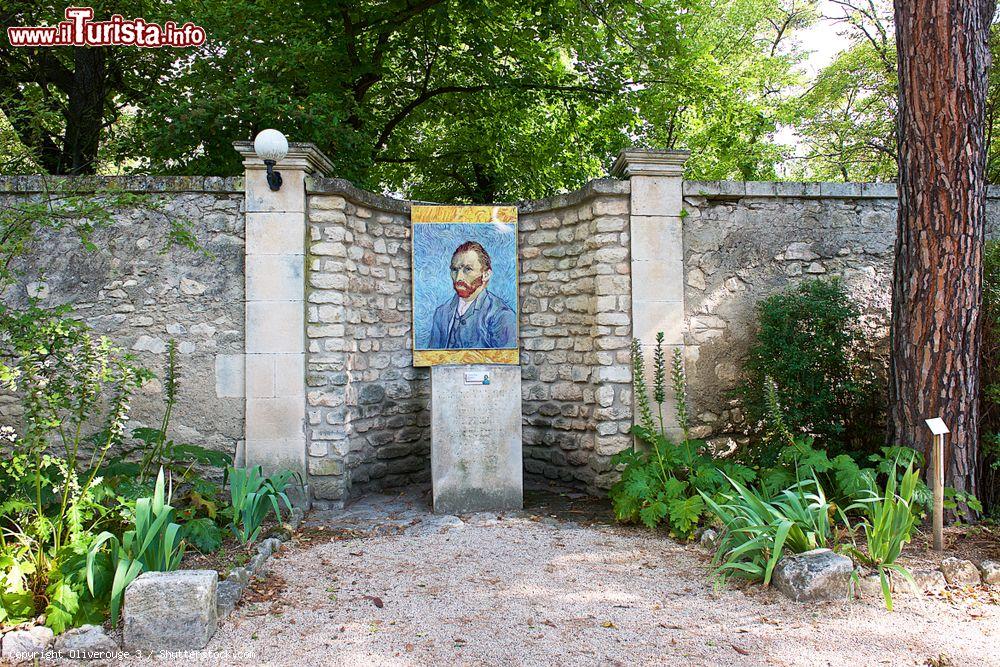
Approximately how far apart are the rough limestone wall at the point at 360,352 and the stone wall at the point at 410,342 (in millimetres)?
10

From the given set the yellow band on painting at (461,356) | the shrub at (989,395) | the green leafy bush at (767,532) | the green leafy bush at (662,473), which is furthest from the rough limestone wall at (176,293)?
the shrub at (989,395)

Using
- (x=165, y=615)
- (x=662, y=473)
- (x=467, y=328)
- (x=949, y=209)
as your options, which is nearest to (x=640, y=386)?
(x=662, y=473)

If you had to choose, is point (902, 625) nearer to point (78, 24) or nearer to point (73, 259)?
point (73, 259)

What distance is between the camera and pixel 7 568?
120 inches

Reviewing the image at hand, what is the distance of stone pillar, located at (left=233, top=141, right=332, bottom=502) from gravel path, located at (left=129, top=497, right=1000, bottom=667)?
121 centimetres

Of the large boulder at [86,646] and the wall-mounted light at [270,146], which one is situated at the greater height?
the wall-mounted light at [270,146]

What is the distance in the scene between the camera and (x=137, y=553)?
3172 mm

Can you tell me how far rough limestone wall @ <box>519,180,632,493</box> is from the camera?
18.0 ft

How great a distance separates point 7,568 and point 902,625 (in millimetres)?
4171

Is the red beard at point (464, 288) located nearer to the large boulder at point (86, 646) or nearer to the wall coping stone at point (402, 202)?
the wall coping stone at point (402, 202)

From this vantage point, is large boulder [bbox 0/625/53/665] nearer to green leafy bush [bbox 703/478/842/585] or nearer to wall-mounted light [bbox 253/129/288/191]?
green leafy bush [bbox 703/478/842/585]

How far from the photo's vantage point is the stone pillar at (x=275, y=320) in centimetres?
525

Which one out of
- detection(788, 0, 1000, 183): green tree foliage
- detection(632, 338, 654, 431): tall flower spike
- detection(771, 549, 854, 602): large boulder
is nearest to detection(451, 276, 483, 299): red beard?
detection(632, 338, 654, 431): tall flower spike

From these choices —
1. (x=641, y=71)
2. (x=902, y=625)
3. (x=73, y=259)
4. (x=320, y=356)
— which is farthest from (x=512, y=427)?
(x=641, y=71)
